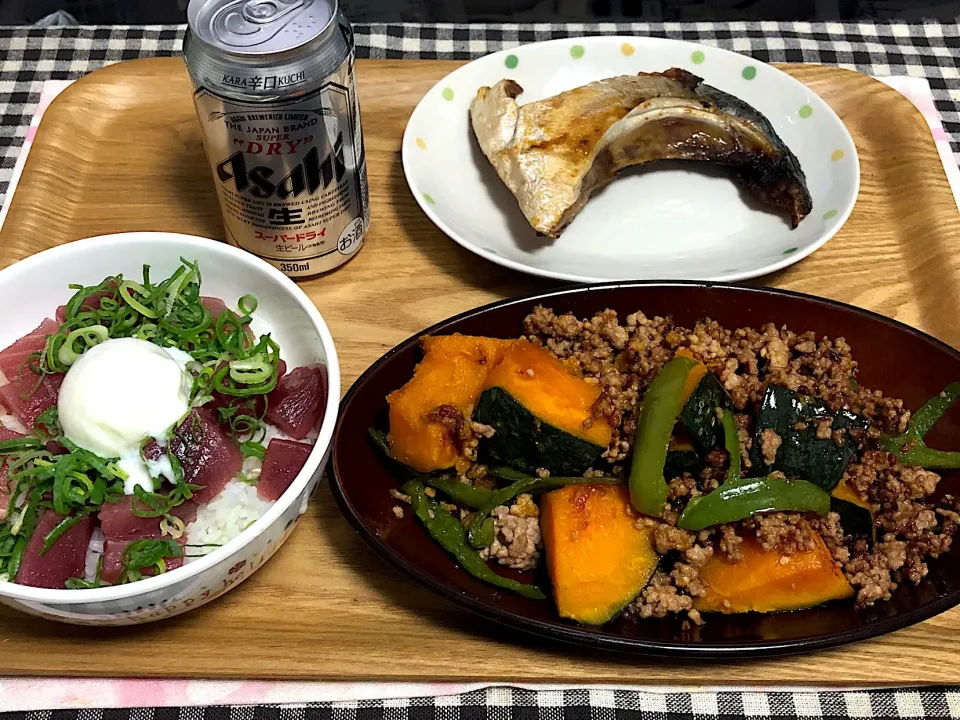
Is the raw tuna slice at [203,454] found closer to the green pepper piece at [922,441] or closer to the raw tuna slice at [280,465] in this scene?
the raw tuna slice at [280,465]

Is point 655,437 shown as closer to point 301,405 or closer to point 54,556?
point 301,405

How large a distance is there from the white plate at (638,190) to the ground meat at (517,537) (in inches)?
22.2

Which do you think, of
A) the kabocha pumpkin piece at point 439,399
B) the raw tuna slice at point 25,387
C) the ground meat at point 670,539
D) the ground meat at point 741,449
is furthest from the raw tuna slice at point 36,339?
the ground meat at point 670,539

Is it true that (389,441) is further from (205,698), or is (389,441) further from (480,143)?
(480,143)

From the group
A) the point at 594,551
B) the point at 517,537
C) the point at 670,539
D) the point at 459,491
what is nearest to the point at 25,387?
the point at 459,491

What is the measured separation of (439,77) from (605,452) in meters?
1.31

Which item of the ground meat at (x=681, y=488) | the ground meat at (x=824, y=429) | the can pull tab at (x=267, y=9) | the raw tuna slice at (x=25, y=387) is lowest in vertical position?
the ground meat at (x=681, y=488)

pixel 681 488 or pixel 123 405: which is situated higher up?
pixel 123 405

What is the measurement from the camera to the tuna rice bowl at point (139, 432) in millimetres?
1347

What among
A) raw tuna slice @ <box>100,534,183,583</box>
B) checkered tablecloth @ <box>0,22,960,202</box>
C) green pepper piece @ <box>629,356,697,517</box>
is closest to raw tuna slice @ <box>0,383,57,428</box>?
raw tuna slice @ <box>100,534,183,583</box>

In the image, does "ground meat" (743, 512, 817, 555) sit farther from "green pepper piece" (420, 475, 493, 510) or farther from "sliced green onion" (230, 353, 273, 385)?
"sliced green onion" (230, 353, 273, 385)

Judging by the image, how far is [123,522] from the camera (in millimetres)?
1346

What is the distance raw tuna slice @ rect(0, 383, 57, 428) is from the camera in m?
1.47

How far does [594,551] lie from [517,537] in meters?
0.13
